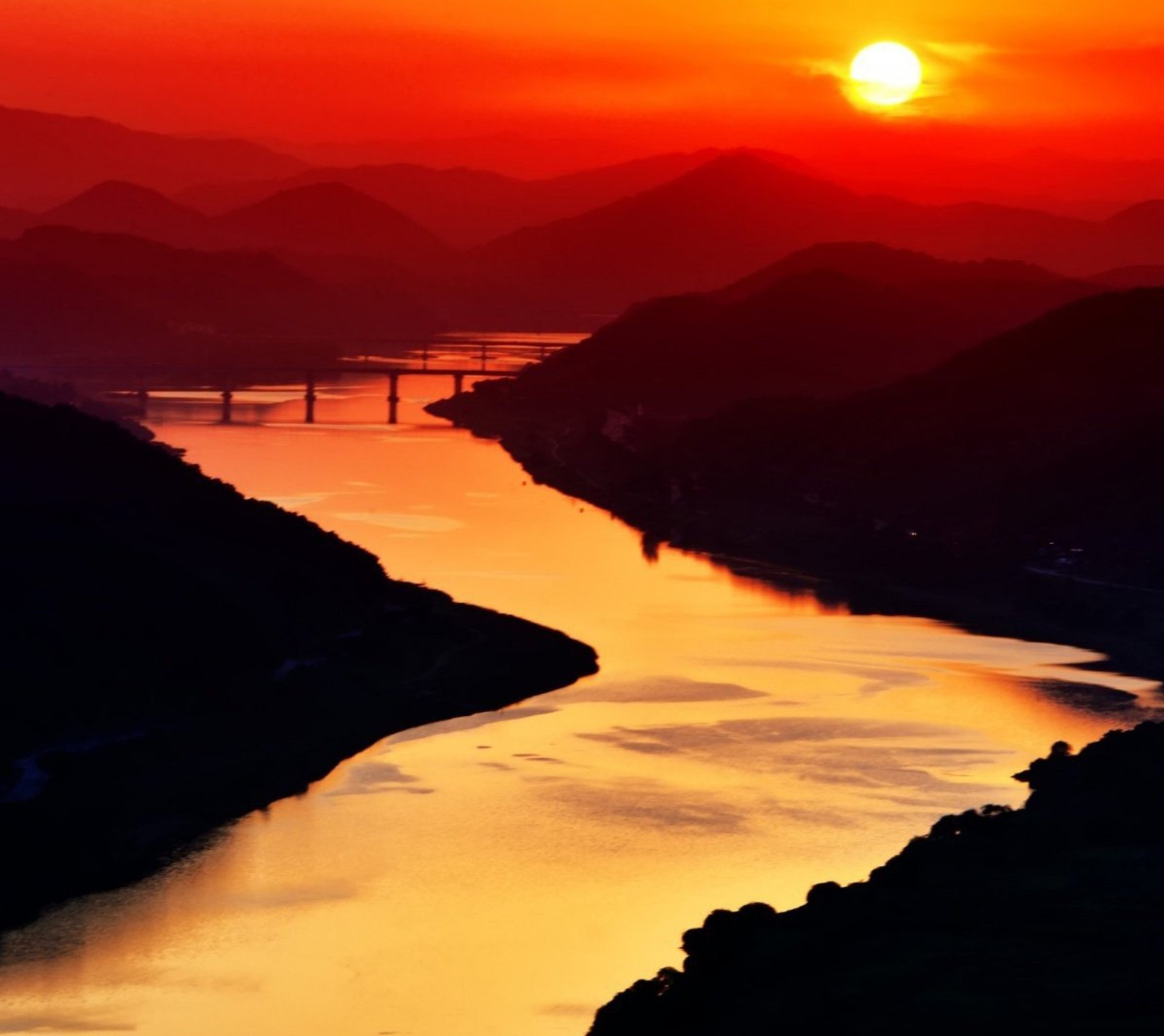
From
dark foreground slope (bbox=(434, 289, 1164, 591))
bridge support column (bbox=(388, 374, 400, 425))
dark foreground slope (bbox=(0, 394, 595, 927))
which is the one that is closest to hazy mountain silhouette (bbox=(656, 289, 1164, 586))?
dark foreground slope (bbox=(434, 289, 1164, 591))

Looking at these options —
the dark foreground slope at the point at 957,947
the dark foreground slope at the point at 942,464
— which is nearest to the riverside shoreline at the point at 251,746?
the dark foreground slope at the point at 957,947

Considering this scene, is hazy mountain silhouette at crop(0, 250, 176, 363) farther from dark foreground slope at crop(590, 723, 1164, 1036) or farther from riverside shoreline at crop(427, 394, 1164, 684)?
dark foreground slope at crop(590, 723, 1164, 1036)

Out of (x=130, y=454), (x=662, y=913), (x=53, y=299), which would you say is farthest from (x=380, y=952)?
(x=53, y=299)

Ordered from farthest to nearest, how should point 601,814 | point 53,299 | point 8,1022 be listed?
point 53,299, point 601,814, point 8,1022

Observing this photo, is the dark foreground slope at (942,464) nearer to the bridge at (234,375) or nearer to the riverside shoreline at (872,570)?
the riverside shoreline at (872,570)

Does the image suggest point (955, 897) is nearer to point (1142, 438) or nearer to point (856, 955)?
point (856, 955)

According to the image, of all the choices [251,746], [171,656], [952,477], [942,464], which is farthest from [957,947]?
[942,464]
